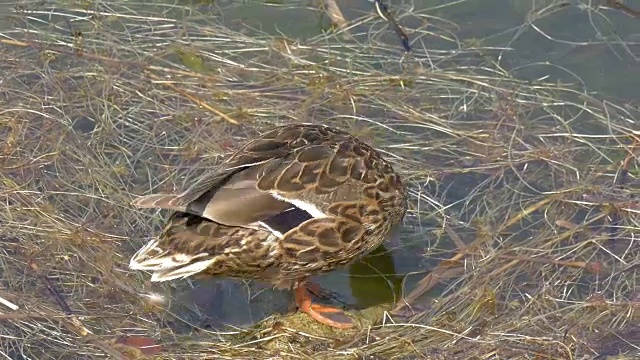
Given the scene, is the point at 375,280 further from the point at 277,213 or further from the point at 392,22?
the point at 392,22

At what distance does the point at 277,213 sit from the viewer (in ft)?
16.9

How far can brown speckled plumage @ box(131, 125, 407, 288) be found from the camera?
510 centimetres

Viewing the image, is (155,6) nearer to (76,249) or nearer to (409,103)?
(409,103)

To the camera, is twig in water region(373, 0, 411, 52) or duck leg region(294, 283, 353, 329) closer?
duck leg region(294, 283, 353, 329)

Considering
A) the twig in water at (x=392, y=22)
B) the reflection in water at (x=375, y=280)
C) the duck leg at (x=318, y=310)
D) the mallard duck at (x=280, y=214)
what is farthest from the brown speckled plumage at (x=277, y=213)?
the twig in water at (x=392, y=22)

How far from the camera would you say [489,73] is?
711 centimetres

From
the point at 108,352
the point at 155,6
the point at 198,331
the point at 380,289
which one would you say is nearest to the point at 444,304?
the point at 380,289

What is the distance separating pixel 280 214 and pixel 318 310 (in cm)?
69

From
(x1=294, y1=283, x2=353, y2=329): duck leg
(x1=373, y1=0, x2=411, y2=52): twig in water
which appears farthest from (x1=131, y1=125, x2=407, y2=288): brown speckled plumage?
(x1=373, y1=0, x2=411, y2=52): twig in water

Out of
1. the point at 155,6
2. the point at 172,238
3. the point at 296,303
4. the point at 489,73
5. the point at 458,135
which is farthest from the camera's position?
the point at 155,6

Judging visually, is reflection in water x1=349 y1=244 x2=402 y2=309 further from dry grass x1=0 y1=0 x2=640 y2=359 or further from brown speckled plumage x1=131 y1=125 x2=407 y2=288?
brown speckled plumage x1=131 y1=125 x2=407 y2=288

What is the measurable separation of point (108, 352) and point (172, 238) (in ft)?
1.86

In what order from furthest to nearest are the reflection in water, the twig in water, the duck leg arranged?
1. the twig in water
2. the reflection in water
3. the duck leg

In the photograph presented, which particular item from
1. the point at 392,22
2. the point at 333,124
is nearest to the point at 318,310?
the point at 333,124
